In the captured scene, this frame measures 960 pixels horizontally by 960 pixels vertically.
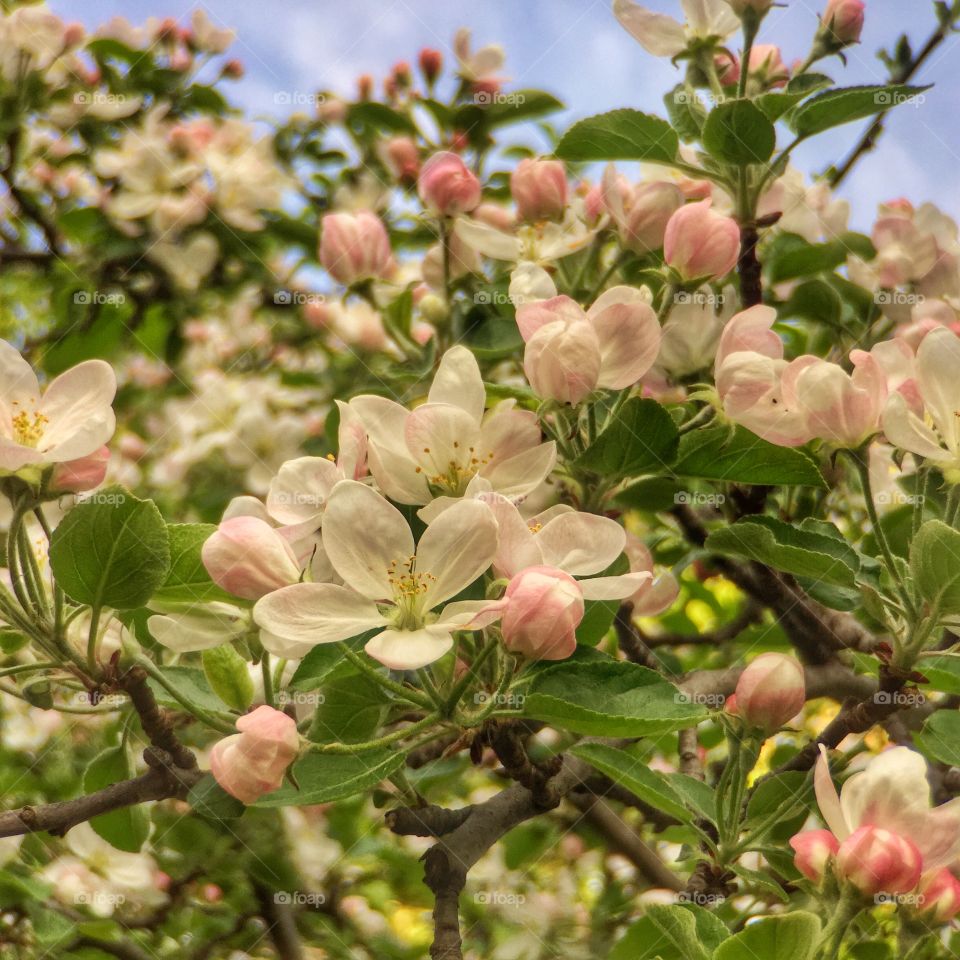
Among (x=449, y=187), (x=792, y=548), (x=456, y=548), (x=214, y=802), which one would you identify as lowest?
(x=214, y=802)

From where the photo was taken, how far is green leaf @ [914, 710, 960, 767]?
1066 mm

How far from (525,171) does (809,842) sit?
990 millimetres

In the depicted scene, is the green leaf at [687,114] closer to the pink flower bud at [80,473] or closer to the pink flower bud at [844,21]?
the pink flower bud at [844,21]

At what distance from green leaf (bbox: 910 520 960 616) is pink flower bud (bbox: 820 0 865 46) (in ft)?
2.63

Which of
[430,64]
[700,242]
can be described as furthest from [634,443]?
[430,64]

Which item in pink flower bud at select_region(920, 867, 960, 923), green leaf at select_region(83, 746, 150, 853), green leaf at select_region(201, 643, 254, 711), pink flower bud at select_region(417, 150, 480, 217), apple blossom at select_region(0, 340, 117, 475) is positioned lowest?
green leaf at select_region(83, 746, 150, 853)

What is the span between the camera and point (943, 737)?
1083 millimetres

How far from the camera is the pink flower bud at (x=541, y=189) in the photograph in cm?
156

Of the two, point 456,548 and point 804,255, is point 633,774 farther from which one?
point 804,255

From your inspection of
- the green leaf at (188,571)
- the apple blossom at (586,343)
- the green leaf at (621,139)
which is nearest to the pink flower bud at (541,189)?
the green leaf at (621,139)

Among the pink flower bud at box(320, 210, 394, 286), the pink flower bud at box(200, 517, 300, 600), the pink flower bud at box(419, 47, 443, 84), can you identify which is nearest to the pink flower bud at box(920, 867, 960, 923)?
the pink flower bud at box(200, 517, 300, 600)

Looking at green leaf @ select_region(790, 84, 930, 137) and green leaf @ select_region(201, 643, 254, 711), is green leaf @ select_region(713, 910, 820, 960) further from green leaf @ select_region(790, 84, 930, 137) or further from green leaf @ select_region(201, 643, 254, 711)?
green leaf @ select_region(790, 84, 930, 137)

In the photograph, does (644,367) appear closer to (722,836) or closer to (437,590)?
(437,590)

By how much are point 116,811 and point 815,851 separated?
792mm
